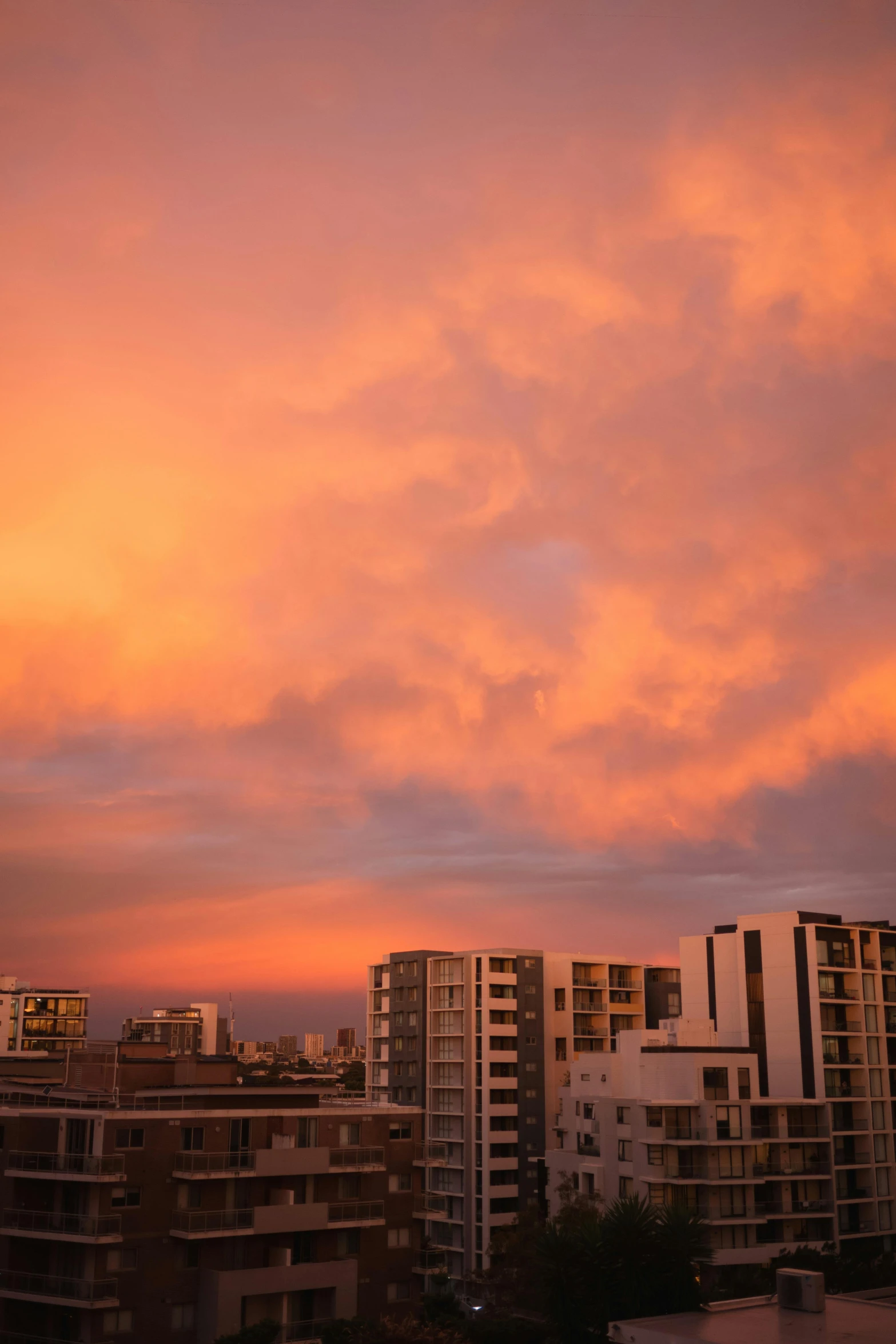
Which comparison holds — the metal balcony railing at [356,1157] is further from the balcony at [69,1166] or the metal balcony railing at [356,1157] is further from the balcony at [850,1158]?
the balcony at [850,1158]

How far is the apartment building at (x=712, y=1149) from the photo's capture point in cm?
7406

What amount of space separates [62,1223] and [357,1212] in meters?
13.8

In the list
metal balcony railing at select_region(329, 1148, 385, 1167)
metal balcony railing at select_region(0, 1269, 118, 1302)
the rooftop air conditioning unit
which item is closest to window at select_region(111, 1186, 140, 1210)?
metal balcony railing at select_region(0, 1269, 118, 1302)

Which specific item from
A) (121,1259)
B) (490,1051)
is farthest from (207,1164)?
(490,1051)

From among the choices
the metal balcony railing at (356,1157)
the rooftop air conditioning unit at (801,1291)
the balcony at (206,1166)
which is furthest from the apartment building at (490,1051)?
the rooftop air conditioning unit at (801,1291)

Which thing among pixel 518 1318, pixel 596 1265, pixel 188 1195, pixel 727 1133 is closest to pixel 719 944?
pixel 727 1133

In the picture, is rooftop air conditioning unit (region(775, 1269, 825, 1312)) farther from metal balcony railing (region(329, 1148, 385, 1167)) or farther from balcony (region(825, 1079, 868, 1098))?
balcony (region(825, 1079, 868, 1098))

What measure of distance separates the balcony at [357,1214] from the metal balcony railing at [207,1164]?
209 inches

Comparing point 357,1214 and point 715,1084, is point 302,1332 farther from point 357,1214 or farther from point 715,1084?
point 715,1084

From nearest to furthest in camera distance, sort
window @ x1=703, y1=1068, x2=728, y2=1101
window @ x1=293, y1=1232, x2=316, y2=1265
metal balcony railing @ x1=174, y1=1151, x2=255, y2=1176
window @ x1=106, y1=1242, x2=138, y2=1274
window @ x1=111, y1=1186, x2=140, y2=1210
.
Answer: window @ x1=106, y1=1242, x2=138, y2=1274, window @ x1=111, y1=1186, x2=140, y2=1210, metal balcony railing @ x1=174, y1=1151, x2=255, y2=1176, window @ x1=293, y1=1232, x2=316, y2=1265, window @ x1=703, y1=1068, x2=728, y2=1101

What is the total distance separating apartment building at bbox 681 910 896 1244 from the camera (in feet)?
272

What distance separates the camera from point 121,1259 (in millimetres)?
49688

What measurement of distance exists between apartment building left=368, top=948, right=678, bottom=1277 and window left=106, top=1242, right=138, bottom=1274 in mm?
51769

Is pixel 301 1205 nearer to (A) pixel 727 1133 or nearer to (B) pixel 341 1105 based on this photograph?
(B) pixel 341 1105
